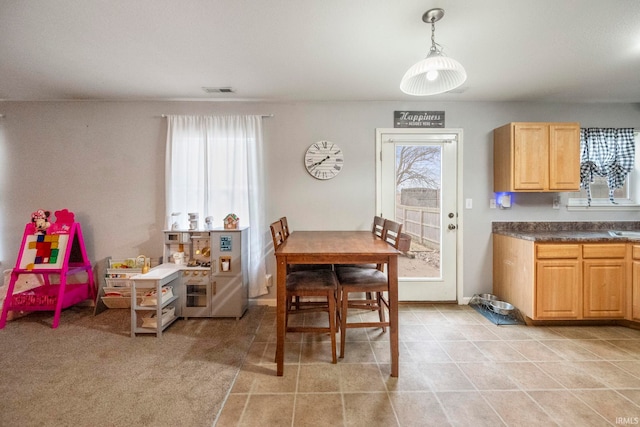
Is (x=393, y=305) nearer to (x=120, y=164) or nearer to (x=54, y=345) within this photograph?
(x=54, y=345)

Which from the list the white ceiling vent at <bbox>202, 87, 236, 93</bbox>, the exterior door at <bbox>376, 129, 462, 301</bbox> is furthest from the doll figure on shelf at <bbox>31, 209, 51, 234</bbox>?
the exterior door at <bbox>376, 129, 462, 301</bbox>

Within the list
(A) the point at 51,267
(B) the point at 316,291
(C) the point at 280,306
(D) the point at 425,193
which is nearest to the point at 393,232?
(B) the point at 316,291

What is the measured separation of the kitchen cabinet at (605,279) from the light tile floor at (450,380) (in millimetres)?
214

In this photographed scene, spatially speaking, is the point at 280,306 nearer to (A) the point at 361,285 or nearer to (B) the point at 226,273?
(A) the point at 361,285

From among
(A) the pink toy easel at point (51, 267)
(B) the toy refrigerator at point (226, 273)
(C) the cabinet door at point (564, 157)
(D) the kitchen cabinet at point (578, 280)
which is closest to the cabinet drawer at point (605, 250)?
(D) the kitchen cabinet at point (578, 280)

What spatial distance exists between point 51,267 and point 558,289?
5.03 meters

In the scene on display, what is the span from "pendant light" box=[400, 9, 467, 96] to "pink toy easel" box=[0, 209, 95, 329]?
3.56m

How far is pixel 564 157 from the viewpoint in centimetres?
285

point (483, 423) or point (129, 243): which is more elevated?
point (129, 243)

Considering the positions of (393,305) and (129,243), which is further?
(129,243)

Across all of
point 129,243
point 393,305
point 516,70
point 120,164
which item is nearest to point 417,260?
point 393,305

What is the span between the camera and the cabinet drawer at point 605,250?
8.42 feet

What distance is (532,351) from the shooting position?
86.5 inches

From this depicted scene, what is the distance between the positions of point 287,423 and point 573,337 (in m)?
2.64
